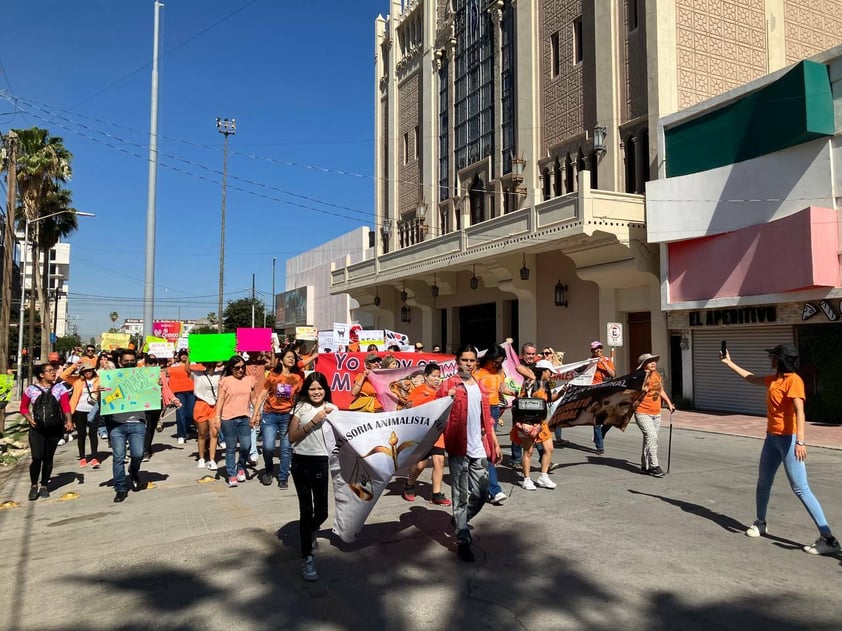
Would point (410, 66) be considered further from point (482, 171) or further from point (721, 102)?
point (721, 102)

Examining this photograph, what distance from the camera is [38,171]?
28031 mm

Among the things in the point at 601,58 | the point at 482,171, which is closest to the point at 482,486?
the point at 601,58

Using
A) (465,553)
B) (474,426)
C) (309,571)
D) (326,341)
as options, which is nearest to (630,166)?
(326,341)

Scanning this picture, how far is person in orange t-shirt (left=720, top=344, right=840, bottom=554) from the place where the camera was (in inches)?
208

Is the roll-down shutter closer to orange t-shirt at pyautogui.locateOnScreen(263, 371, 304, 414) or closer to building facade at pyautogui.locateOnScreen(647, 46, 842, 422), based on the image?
building facade at pyautogui.locateOnScreen(647, 46, 842, 422)

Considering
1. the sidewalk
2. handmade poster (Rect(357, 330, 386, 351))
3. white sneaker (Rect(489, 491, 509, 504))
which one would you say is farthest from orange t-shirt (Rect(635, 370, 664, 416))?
handmade poster (Rect(357, 330, 386, 351))

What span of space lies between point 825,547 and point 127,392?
7.54 m

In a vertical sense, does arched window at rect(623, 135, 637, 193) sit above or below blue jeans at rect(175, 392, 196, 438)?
above

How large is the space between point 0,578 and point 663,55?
63.5ft

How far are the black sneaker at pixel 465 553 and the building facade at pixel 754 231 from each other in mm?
12271

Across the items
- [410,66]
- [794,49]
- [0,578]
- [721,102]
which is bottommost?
[0,578]

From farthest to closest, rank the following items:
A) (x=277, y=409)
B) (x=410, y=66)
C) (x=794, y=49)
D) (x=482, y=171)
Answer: (x=410, y=66)
(x=482, y=171)
(x=794, y=49)
(x=277, y=409)

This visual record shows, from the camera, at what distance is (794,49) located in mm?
21391

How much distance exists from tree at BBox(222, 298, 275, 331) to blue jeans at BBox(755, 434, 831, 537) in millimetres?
74745
